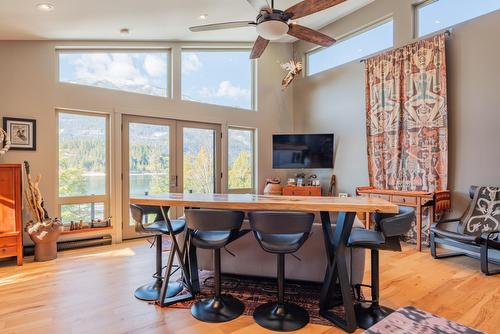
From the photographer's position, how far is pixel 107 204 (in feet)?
15.8

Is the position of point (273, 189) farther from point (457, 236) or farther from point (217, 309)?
point (217, 309)

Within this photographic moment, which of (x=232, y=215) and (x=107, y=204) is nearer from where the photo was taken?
(x=232, y=215)

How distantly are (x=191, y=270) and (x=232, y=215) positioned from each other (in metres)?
0.99

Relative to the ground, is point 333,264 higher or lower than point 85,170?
lower

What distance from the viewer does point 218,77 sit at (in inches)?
240

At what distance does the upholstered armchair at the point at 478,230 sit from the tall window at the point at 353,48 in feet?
A: 9.17

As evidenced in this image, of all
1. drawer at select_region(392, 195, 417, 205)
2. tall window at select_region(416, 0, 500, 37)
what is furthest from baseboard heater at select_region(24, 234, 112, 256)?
tall window at select_region(416, 0, 500, 37)

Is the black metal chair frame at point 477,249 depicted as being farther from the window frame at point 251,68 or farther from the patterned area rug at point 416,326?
the window frame at point 251,68

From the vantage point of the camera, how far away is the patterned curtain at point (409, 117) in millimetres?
4285

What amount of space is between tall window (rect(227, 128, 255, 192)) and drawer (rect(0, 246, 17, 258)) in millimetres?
3560

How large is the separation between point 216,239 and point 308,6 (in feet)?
7.64

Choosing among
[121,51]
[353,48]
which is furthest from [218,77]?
[353,48]

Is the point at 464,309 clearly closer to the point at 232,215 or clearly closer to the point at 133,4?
the point at 232,215

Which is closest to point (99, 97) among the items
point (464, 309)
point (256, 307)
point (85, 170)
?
point (85, 170)
